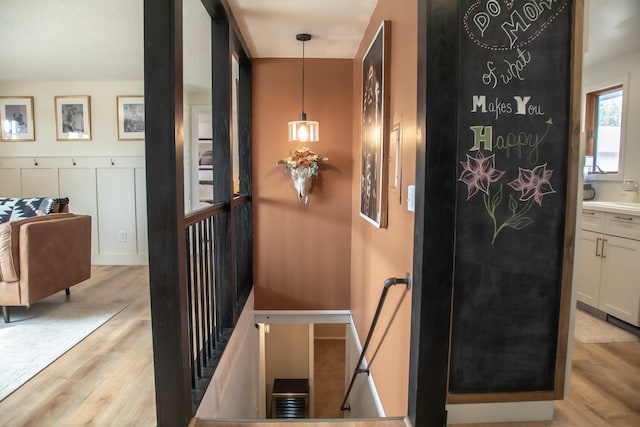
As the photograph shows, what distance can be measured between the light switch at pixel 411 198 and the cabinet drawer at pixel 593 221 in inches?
94.9

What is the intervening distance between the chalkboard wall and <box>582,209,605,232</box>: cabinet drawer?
2109mm

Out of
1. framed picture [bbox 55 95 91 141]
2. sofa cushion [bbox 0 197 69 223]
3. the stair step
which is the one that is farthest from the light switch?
framed picture [bbox 55 95 91 141]

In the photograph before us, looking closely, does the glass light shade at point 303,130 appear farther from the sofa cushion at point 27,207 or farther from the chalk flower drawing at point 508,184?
the sofa cushion at point 27,207

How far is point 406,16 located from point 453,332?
1.53 meters

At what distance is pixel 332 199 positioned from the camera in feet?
13.3

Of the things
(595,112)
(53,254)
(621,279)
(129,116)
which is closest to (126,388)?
(53,254)

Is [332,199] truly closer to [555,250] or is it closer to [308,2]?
[308,2]

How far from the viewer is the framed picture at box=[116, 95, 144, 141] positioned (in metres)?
5.07

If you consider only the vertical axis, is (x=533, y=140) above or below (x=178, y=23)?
below

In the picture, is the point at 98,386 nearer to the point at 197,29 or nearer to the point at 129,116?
the point at 197,29

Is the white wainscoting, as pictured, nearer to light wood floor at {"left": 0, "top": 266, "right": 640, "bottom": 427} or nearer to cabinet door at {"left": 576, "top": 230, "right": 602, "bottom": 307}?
light wood floor at {"left": 0, "top": 266, "right": 640, "bottom": 427}

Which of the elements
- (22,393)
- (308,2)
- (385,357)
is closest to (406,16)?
(308,2)

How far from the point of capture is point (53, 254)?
11.1 feet

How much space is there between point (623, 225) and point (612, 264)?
0.34 metres
